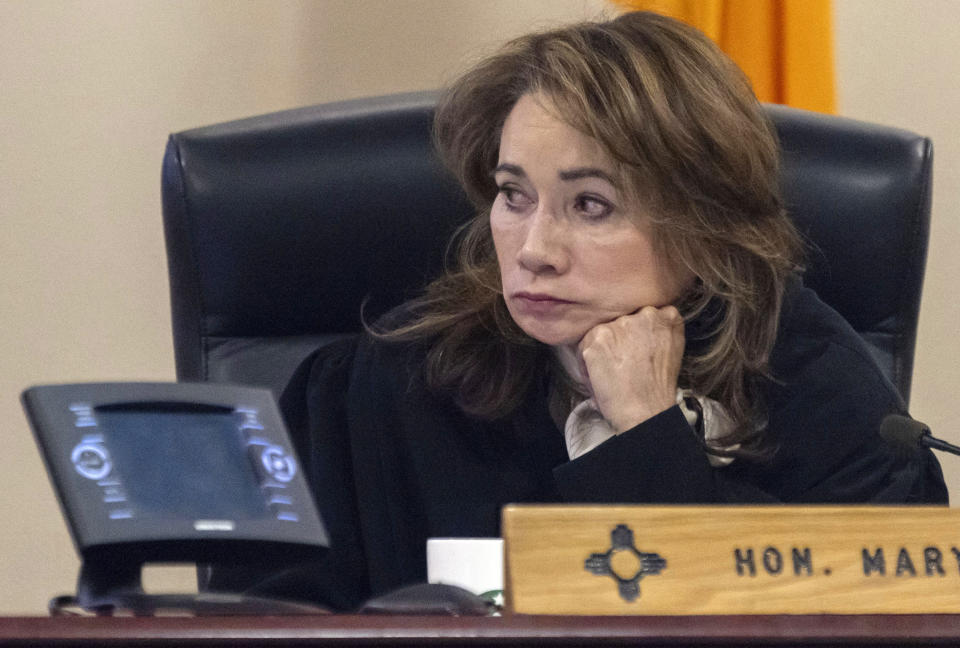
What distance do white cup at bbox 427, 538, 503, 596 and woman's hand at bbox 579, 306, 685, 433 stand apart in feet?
1.26

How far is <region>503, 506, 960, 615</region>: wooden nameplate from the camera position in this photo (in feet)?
2.13

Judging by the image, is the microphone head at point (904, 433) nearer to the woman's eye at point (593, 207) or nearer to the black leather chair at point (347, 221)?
the woman's eye at point (593, 207)

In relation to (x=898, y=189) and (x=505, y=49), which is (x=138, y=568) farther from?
(x=898, y=189)

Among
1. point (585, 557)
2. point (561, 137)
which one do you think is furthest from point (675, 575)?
point (561, 137)

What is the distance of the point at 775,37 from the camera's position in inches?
73.1

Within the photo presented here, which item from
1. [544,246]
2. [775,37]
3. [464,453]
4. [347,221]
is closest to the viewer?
[544,246]

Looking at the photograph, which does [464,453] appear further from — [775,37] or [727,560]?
[775,37]

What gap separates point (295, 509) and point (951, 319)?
1799 millimetres

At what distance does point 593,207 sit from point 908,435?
50 centimetres

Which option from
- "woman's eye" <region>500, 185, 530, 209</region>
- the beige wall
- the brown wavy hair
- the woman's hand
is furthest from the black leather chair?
the beige wall

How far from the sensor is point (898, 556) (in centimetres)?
70

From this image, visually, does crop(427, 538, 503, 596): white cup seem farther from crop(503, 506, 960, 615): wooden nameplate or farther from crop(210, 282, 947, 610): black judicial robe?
crop(210, 282, 947, 610): black judicial robe

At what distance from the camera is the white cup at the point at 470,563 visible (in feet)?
2.94

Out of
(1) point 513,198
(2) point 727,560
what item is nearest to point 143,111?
(1) point 513,198
